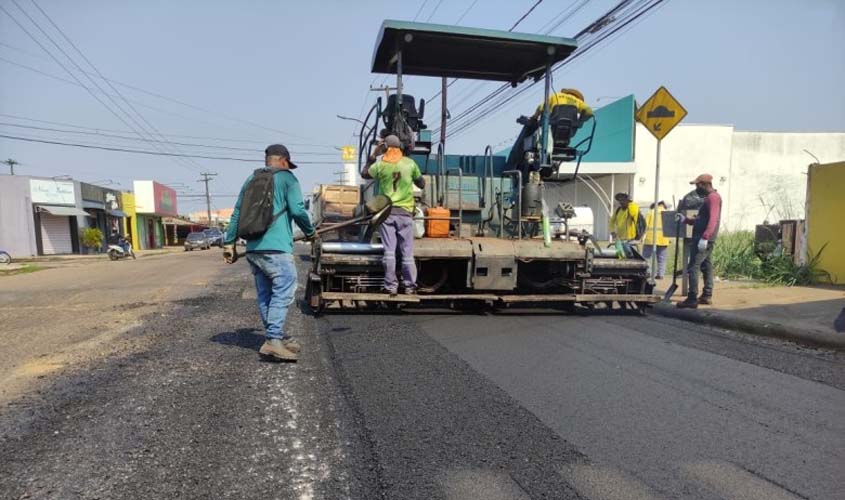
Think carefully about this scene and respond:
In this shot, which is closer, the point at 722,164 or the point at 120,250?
the point at 722,164

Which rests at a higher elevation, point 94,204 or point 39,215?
point 94,204

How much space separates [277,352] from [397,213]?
7.03 ft

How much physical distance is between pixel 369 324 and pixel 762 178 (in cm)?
2044

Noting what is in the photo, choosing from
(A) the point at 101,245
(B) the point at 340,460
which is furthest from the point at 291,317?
(A) the point at 101,245

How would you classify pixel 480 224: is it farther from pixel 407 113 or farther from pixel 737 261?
pixel 737 261

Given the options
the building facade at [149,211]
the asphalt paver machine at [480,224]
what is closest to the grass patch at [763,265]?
the asphalt paver machine at [480,224]

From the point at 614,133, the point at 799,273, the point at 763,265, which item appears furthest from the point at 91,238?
the point at 799,273

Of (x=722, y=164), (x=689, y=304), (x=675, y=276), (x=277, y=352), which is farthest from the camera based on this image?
(x=722, y=164)

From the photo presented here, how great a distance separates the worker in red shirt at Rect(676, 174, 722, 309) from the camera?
22.3ft

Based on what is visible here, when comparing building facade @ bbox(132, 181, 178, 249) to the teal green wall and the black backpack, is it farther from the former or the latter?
the black backpack

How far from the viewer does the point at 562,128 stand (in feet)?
22.8

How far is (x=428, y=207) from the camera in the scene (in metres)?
6.59

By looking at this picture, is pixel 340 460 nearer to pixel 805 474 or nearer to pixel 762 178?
pixel 805 474

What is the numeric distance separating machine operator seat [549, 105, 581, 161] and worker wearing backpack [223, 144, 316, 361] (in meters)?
3.85
